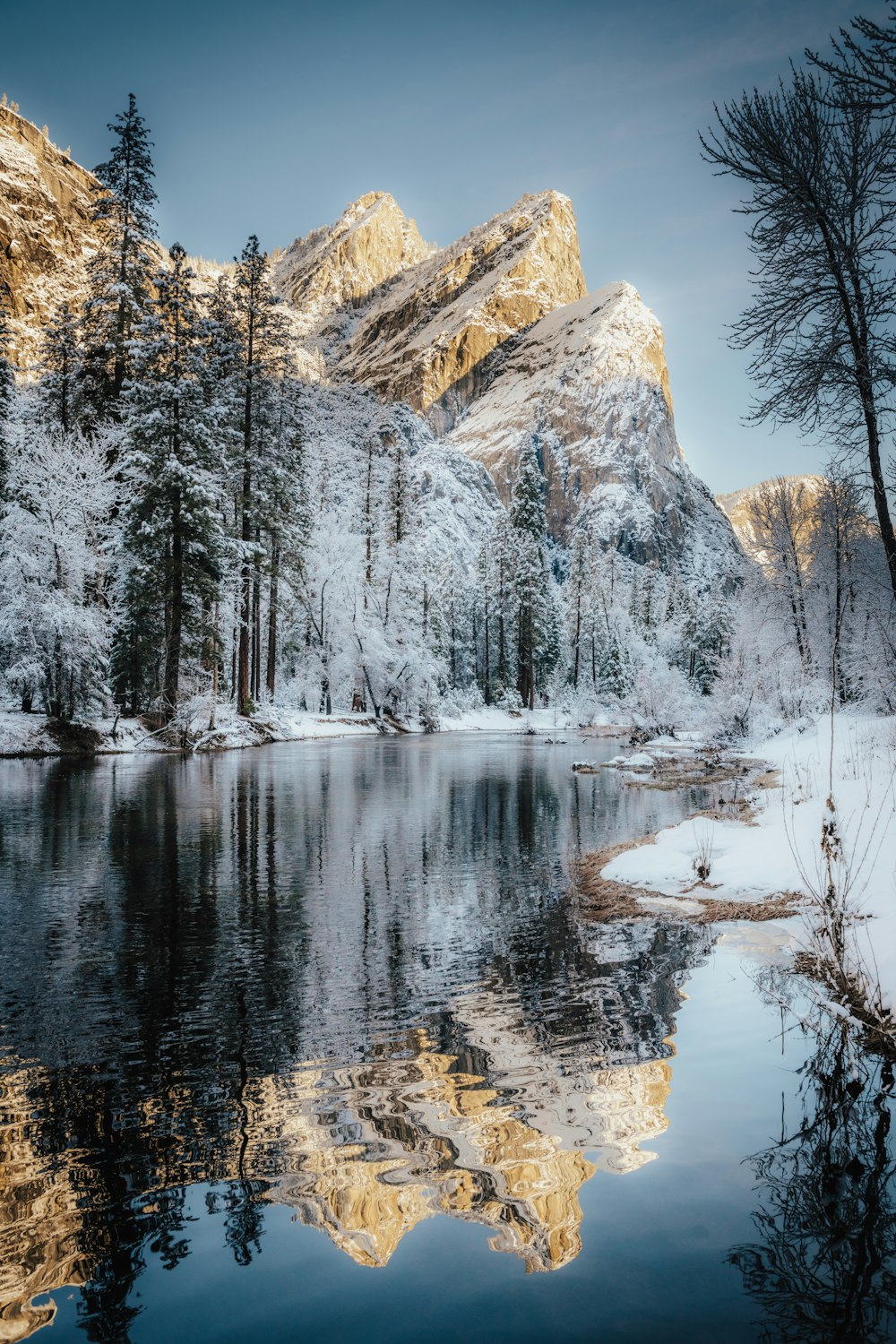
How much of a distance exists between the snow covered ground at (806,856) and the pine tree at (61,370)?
32.1 m

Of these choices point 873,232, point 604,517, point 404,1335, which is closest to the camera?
point 404,1335

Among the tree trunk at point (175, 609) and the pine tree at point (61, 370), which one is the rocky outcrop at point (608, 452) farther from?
the tree trunk at point (175, 609)

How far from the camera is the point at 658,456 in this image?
619 feet

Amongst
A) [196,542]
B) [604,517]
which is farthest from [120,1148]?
[604,517]

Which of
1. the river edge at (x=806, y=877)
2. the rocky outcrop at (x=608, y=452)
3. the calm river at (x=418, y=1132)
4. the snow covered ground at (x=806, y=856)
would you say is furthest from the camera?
the rocky outcrop at (x=608, y=452)

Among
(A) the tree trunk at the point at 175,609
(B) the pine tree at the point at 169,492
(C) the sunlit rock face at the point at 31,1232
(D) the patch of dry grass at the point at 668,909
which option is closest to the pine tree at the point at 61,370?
(B) the pine tree at the point at 169,492

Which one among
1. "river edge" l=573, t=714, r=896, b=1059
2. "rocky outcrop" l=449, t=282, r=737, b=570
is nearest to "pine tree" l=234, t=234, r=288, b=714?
"river edge" l=573, t=714, r=896, b=1059

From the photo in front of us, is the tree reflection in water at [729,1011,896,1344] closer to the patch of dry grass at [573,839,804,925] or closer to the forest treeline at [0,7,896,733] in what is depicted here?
the patch of dry grass at [573,839,804,925]

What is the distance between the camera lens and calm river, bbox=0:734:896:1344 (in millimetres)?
2562

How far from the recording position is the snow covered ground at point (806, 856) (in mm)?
5645

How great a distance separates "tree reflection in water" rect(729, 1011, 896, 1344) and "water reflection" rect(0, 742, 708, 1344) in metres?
0.62

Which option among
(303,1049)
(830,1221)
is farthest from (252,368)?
(830,1221)

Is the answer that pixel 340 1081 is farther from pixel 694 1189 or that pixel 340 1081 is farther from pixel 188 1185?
pixel 694 1189

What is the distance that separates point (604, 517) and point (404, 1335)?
18014 cm
